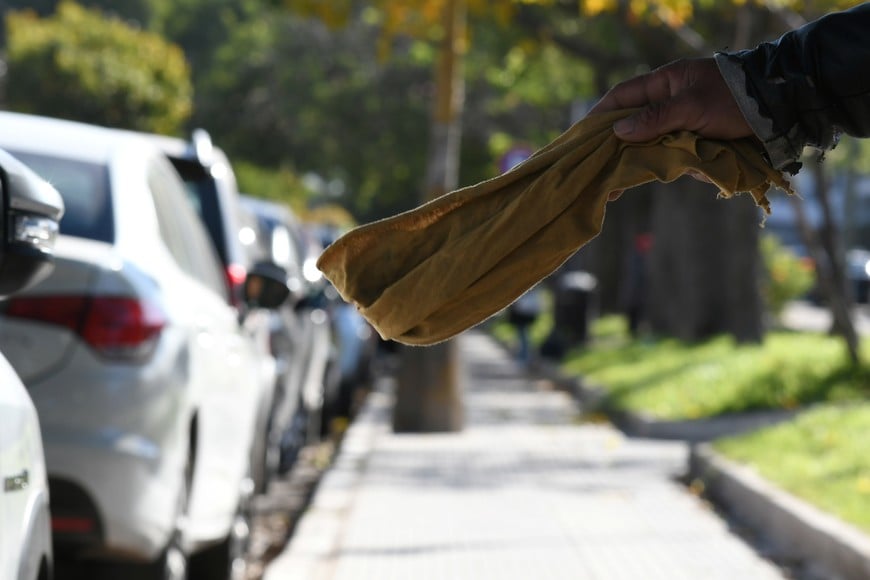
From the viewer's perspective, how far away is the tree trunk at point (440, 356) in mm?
15359

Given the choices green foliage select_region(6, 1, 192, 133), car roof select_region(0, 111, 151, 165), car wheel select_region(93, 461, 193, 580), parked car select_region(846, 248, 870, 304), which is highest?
green foliage select_region(6, 1, 192, 133)

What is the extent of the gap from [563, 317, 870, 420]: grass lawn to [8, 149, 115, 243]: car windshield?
9.86m

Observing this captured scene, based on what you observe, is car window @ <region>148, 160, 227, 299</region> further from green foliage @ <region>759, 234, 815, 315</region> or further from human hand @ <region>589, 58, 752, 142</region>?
green foliage @ <region>759, 234, 815, 315</region>

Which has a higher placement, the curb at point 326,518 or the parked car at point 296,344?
the parked car at point 296,344

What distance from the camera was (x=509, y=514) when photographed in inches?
406

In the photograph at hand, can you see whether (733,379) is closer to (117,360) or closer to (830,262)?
(830,262)

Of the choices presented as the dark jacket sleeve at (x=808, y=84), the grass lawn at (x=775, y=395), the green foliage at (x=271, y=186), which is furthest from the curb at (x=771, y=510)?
the green foliage at (x=271, y=186)

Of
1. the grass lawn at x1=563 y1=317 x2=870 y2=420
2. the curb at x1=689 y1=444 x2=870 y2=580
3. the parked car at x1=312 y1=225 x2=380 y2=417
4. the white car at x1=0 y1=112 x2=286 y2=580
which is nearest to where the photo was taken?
the white car at x1=0 y1=112 x2=286 y2=580

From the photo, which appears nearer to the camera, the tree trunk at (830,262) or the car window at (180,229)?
the car window at (180,229)

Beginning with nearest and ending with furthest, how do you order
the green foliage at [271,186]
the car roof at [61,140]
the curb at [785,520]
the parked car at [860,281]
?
the car roof at [61,140] < the curb at [785,520] < the parked car at [860,281] < the green foliage at [271,186]

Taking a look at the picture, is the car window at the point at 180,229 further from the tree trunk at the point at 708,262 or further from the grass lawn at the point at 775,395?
the tree trunk at the point at 708,262

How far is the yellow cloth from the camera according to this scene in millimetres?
3609

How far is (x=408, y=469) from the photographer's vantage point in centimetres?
1270

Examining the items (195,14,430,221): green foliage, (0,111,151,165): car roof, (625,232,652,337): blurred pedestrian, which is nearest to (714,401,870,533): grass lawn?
(0,111,151,165): car roof
